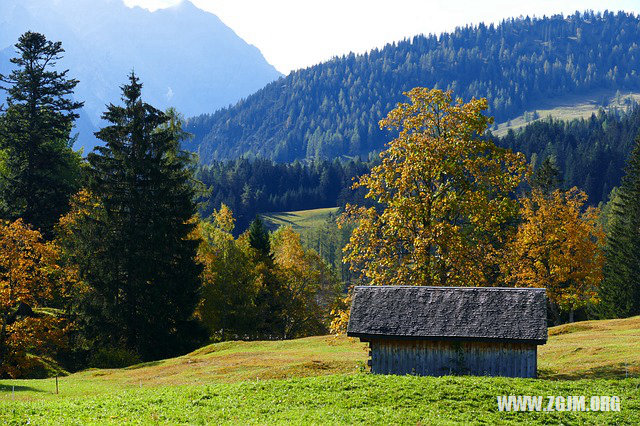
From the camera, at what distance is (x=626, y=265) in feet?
253

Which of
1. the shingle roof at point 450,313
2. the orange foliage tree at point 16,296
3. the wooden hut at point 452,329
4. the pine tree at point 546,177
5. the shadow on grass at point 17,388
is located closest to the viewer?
the shingle roof at point 450,313

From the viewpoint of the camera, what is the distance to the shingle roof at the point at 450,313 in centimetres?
3014

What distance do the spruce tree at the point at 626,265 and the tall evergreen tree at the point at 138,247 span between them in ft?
179

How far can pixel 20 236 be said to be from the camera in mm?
48594

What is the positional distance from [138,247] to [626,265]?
61.5 meters

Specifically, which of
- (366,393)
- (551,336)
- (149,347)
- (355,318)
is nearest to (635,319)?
(551,336)

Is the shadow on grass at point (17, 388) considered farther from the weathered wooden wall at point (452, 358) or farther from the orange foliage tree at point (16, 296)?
the weathered wooden wall at point (452, 358)

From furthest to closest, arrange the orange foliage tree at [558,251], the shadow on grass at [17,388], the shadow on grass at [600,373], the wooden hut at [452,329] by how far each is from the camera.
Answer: the orange foliage tree at [558,251]
the shadow on grass at [17,388]
the shadow on grass at [600,373]
the wooden hut at [452,329]

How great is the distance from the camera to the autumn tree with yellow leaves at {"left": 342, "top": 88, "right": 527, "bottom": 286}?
35.9 metres

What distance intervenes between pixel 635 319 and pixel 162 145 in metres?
51.2

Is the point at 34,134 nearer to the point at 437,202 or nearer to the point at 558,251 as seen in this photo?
the point at 437,202

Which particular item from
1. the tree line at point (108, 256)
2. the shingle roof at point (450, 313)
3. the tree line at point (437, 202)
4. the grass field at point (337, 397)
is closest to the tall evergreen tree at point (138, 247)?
the tree line at point (108, 256)

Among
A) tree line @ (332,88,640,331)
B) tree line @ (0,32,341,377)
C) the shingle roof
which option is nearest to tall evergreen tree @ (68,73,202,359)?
tree line @ (0,32,341,377)

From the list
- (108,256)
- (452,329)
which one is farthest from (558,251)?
(108,256)
